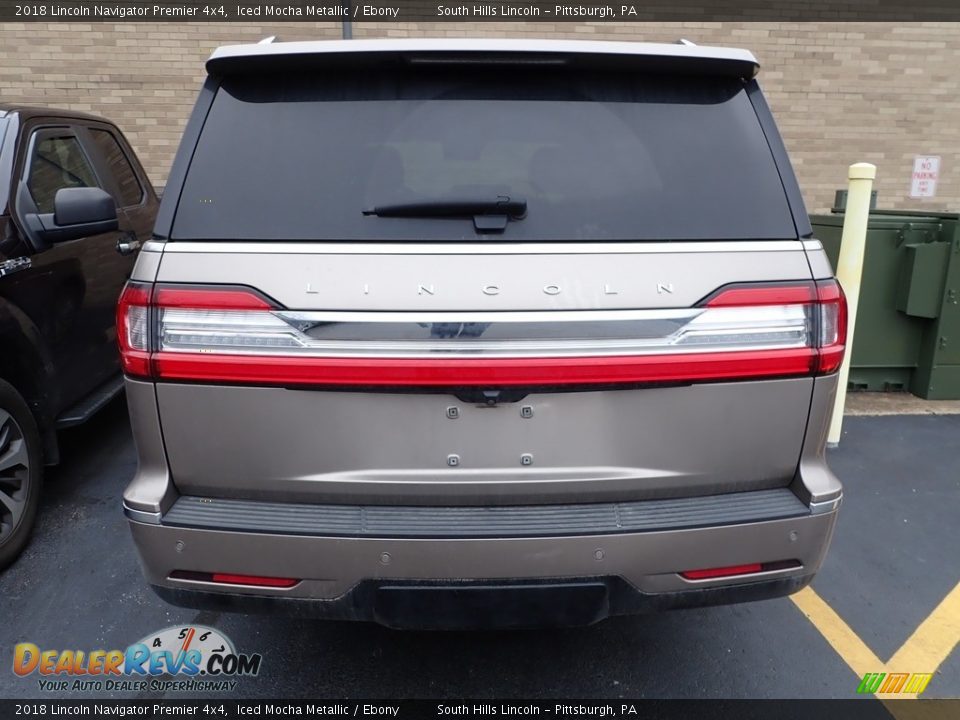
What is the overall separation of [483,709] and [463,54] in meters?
2.15

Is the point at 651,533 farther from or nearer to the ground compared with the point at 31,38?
nearer to the ground

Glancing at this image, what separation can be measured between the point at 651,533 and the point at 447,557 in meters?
0.55

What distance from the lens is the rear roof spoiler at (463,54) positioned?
194 centimetres

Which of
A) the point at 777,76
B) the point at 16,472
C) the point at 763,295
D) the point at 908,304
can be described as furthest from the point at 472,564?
the point at 777,76

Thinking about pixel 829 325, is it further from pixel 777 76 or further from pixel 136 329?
pixel 777 76

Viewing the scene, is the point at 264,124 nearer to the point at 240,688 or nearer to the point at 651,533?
the point at 651,533

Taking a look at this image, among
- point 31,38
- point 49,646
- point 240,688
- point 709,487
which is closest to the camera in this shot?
point 709,487

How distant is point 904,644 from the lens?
279cm

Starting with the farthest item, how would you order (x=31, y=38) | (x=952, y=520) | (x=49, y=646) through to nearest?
(x=31, y=38)
(x=952, y=520)
(x=49, y=646)

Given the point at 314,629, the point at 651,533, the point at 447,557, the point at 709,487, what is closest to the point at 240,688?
the point at 314,629

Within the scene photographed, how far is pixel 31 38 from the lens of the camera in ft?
26.6

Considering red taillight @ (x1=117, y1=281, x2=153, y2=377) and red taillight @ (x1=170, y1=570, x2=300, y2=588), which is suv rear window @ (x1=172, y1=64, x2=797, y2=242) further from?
red taillight @ (x1=170, y1=570, x2=300, y2=588)

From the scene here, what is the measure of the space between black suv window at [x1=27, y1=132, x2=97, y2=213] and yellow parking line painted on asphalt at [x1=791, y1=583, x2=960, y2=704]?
14.1ft

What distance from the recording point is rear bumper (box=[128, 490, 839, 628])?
1816 millimetres
